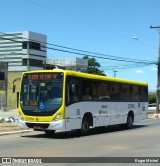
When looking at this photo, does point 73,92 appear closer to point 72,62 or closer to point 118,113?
point 118,113

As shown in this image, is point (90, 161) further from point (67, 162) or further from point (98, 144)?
point (98, 144)

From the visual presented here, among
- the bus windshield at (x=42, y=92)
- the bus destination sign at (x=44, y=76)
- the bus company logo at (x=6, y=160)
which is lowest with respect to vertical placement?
the bus company logo at (x=6, y=160)

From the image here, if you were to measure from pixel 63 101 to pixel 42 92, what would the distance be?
3.67 ft

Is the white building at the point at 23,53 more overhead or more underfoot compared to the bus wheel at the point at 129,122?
more overhead

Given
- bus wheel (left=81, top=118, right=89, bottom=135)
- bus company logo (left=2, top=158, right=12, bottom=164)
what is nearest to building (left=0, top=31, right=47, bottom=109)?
bus wheel (left=81, top=118, right=89, bottom=135)

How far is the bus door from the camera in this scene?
20.2 metres

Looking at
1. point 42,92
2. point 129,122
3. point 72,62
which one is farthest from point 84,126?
point 72,62

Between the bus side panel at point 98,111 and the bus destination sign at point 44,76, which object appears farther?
the bus side panel at point 98,111

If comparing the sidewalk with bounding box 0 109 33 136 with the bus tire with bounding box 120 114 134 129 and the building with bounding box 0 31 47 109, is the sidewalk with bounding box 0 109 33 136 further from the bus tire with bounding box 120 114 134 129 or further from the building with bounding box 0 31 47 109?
the building with bounding box 0 31 47 109

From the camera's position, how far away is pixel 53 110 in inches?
780

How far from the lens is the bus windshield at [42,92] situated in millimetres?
19938

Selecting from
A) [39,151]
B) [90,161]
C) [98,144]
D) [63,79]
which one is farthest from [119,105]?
[90,161]

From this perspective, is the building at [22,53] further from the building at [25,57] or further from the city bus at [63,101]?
the city bus at [63,101]

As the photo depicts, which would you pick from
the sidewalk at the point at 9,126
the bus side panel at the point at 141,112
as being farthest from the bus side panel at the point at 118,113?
the sidewalk at the point at 9,126
